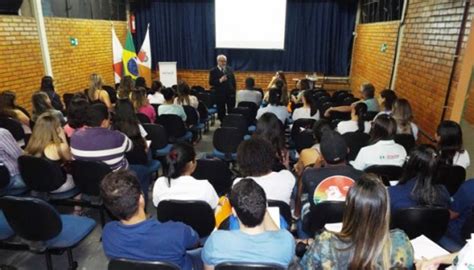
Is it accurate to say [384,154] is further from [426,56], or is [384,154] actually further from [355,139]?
[426,56]

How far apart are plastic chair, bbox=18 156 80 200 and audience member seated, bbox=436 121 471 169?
10.8ft

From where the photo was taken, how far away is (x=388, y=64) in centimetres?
627

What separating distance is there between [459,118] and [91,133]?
13.5 feet

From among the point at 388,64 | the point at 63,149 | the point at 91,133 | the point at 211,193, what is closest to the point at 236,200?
the point at 211,193

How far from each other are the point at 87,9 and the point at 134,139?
213 inches

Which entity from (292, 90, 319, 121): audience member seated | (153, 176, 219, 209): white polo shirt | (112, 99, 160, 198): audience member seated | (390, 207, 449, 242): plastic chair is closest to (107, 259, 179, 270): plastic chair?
(153, 176, 219, 209): white polo shirt

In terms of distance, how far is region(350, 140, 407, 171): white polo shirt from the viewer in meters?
2.84

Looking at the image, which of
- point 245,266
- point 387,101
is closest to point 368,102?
point 387,101

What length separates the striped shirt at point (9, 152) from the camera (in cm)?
288

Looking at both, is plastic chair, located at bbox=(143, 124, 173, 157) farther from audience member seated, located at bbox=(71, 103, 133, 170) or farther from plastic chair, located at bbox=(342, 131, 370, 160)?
plastic chair, located at bbox=(342, 131, 370, 160)

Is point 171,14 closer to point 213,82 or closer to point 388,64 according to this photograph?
point 213,82

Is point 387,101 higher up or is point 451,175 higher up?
point 387,101

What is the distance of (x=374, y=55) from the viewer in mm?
7211

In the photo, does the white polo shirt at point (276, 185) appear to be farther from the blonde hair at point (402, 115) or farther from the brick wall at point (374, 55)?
the brick wall at point (374, 55)
